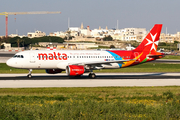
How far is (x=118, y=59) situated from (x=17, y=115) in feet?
96.2

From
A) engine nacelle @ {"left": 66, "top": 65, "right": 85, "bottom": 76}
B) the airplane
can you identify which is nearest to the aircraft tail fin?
the airplane

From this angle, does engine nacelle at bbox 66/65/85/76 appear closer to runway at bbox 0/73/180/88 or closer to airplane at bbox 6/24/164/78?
airplane at bbox 6/24/164/78

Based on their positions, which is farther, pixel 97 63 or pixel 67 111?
pixel 97 63

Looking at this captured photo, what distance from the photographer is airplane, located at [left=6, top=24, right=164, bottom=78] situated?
3944 cm

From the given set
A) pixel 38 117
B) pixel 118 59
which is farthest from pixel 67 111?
pixel 118 59

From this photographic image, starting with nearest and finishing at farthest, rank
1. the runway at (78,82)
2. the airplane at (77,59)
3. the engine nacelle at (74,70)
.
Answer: the runway at (78,82), the engine nacelle at (74,70), the airplane at (77,59)

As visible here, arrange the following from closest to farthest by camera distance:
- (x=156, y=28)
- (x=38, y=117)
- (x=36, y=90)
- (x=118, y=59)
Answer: (x=38, y=117) → (x=36, y=90) → (x=118, y=59) → (x=156, y=28)

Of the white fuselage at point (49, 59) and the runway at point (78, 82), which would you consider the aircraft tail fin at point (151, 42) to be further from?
the runway at point (78, 82)

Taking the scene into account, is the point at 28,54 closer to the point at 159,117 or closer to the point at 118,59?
the point at 118,59

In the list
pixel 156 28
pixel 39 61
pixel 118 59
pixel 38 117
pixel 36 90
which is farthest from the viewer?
pixel 156 28

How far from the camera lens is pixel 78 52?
4234 cm

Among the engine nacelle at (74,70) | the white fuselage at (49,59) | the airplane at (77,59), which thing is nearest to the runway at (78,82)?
the engine nacelle at (74,70)

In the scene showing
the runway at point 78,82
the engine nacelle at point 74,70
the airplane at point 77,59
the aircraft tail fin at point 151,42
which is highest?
the aircraft tail fin at point 151,42

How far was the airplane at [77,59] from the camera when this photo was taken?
39438 millimetres
